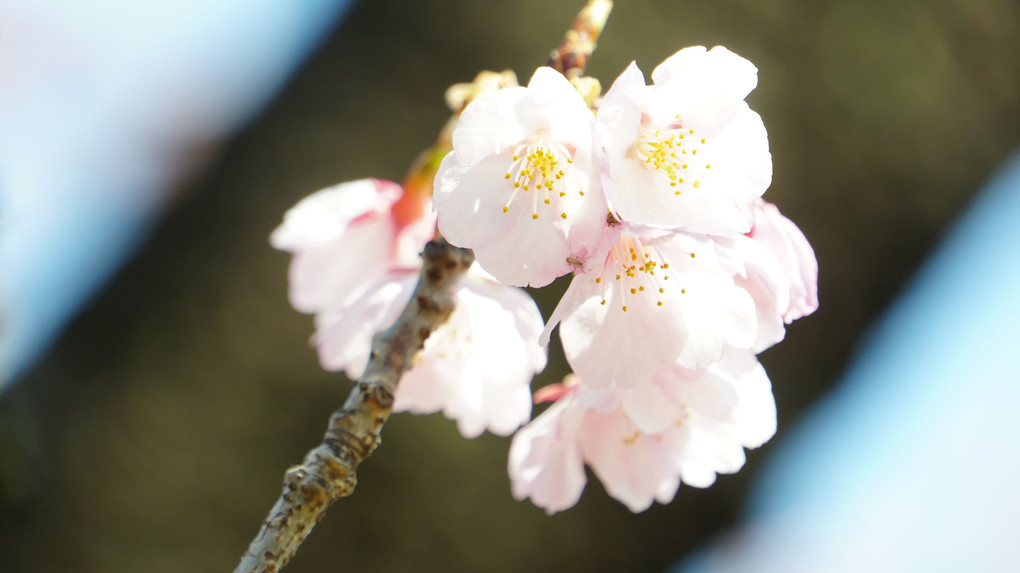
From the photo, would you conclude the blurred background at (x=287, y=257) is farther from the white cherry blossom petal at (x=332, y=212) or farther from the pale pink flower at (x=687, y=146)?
the pale pink flower at (x=687, y=146)

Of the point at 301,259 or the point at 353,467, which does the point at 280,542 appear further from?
the point at 301,259

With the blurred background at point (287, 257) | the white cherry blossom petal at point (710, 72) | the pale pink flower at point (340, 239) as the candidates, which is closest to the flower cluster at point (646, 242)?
the white cherry blossom petal at point (710, 72)

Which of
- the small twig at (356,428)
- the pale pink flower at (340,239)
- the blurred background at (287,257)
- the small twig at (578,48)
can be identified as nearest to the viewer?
the small twig at (356,428)

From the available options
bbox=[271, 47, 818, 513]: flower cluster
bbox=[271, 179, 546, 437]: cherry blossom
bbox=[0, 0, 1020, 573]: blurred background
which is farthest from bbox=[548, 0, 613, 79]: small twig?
bbox=[0, 0, 1020, 573]: blurred background

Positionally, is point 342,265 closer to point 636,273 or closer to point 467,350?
point 467,350

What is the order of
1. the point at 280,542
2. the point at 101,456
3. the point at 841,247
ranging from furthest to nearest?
1. the point at 841,247
2. the point at 101,456
3. the point at 280,542

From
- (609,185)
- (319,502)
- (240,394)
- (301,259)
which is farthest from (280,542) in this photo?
(240,394)
